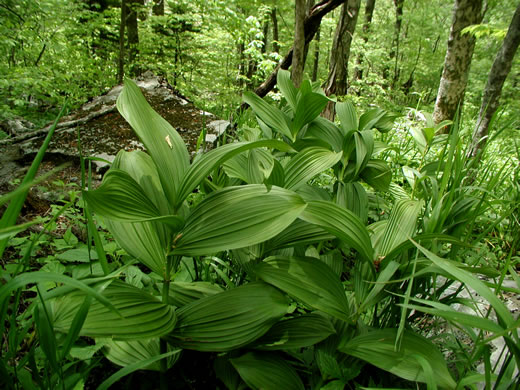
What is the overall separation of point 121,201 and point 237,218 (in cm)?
26

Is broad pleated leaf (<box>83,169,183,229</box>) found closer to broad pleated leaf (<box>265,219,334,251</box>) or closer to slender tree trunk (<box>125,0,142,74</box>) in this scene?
broad pleated leaf (<box>265,219,334,251</box>)

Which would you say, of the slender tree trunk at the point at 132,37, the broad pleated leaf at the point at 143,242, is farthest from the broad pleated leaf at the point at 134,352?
the slender tree trunk at the point at 132,37

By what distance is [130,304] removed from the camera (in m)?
0.65

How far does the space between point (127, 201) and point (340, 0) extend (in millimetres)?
3418

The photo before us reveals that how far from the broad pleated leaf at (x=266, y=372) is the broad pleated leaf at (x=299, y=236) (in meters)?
0.28

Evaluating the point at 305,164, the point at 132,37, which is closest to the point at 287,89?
the point at 305,164

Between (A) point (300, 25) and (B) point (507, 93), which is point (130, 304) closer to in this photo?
(A) point (300, 25)

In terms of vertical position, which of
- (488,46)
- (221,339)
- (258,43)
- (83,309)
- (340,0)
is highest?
(488,46)

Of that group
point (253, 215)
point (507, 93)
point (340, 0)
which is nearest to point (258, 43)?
point (340, 0)

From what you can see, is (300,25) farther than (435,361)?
Yes

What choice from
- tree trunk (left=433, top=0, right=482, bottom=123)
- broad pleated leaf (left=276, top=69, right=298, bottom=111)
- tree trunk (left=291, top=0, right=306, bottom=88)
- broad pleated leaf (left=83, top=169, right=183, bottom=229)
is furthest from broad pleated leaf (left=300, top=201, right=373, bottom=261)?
tree trunk (left=433, top=0, right=482, bottom=123)

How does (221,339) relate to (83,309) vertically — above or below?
below

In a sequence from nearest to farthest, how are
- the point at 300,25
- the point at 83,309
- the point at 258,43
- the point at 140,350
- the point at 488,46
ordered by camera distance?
the point at 83,309 → the point at 140,350 → the point at 300,25 → the point at 258,43 → the point at 488,46

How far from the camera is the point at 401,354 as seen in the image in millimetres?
704
